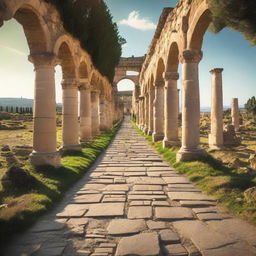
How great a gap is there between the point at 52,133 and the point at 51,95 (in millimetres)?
1168

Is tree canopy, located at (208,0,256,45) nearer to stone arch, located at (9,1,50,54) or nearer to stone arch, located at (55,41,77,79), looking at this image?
stone arch, located at (9,1,50,54)

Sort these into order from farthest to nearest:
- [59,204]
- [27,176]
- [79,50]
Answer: [79,50] → [27,176] → [59,204]

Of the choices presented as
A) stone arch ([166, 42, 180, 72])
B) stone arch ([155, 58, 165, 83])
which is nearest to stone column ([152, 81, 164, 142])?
stone arch ([155, 58, 165, 83])

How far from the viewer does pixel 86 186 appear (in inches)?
289

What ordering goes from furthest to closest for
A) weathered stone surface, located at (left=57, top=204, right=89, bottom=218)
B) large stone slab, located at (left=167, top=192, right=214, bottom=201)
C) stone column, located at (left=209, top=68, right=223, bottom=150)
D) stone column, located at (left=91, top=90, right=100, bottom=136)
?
1. stone column, located at (left=91, top=90, right=100, bottom=136)
2. stone column, located at (left=209, top=68, right=223, bottom=150)
3. large stone slab, located at (left=167, top=192, right=214, bottom=201)
4. weathered stone surface, located at (left=57, top=204, right=89, bottom=218)

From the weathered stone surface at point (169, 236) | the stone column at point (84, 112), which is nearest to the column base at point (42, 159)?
the weathered stone surface at point (169, 236)

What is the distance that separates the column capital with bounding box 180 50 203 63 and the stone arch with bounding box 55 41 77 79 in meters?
4.41

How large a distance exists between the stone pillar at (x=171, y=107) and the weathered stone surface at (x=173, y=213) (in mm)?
8656

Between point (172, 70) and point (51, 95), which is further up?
point (172, 70)

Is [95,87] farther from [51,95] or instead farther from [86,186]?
[86,186]

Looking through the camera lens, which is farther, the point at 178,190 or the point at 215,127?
the point at 215,127

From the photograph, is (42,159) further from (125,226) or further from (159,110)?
(159,110)

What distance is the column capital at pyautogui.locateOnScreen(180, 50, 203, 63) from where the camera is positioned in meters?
9.84

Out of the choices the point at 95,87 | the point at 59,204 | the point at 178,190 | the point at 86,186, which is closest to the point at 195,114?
the point at 178,190
